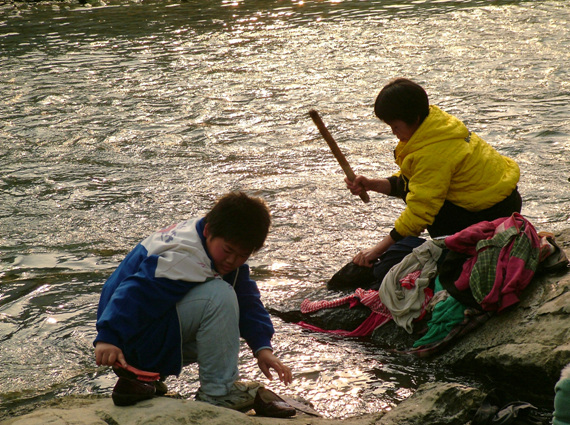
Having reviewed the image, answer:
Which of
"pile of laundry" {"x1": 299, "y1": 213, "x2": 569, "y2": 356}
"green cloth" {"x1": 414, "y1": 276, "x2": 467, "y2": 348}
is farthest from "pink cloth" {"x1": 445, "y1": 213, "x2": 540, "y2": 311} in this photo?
"green cloth" {"x1": 414, "y1": 276, "x2": 467, "y2": 348}

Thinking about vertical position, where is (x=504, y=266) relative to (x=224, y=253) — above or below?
below

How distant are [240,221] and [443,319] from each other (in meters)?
1.27

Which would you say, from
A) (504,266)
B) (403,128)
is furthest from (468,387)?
(403,128)

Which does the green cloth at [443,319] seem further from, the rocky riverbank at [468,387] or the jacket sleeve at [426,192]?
the jacket sleeve at [426,192]

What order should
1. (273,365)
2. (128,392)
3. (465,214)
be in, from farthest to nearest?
(465,214) → (273,365) → (128,392)

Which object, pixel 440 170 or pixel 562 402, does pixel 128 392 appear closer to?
pixel 562 402

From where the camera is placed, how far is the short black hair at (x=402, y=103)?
380cm

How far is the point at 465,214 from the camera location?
3.95 meters

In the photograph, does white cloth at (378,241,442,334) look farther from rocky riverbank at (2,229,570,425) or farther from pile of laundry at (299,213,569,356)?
rocky riverbank at (2,229,570,425)

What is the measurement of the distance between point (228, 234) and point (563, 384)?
1323mm

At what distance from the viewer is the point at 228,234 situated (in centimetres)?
285

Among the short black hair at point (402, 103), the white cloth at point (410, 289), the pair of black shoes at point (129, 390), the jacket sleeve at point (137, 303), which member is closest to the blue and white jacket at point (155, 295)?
the jacket sleeve at point (137, 303)

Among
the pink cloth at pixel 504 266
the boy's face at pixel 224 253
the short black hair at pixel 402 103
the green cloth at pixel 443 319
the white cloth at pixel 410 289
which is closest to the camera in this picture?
the boy's face at pixel 224 253

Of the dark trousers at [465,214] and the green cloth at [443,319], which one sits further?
the dark trousers at [465,214]
